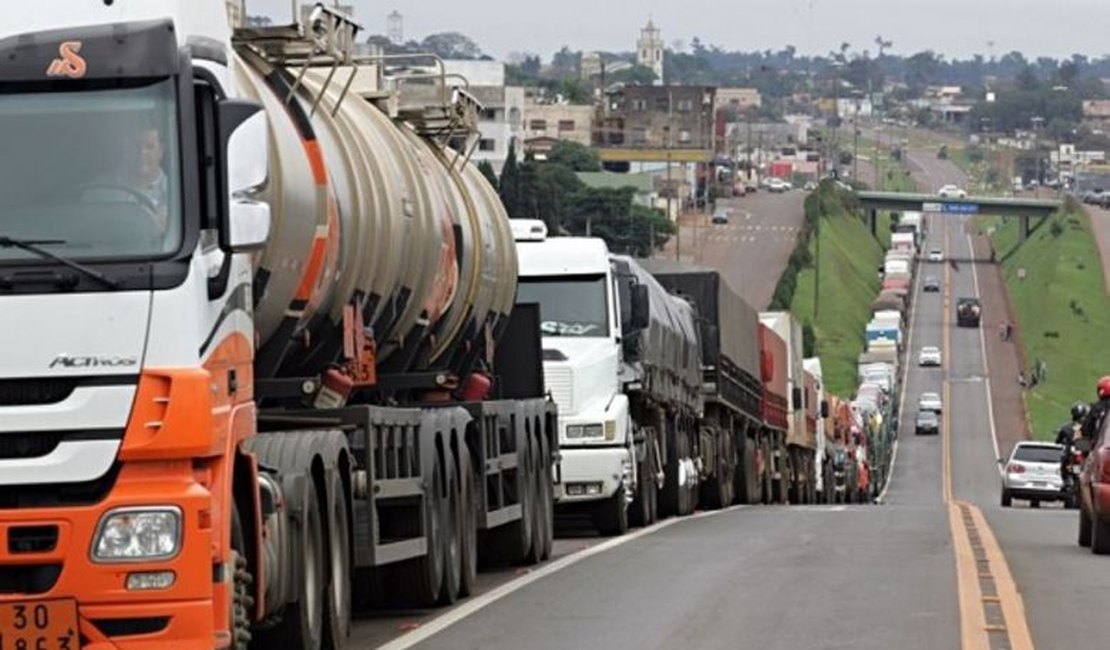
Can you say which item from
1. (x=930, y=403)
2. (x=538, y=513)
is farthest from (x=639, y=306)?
(x=930, y=403)

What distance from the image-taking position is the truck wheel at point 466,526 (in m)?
20.3

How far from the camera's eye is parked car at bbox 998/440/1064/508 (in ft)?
192

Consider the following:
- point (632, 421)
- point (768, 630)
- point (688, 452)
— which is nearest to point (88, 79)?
point (768, 630)

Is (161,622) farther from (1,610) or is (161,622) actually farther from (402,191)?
(402,191)

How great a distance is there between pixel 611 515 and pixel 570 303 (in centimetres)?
226

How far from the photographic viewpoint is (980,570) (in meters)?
22.4

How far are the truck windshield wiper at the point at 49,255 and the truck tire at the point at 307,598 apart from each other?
299 cm

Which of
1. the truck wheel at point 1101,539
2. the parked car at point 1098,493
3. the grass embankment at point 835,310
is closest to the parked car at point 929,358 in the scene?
the grass embankment at point 835,310

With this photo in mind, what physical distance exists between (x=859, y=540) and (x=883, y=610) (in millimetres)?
8691

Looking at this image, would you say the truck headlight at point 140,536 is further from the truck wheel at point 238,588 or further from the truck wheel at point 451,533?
the truck wheel at point 451,533

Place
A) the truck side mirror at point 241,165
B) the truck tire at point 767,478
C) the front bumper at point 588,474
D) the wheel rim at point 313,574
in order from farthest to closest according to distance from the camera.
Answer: the truck tire at point 767,478, the front bumper at point 588,474, the wheel rim at point 313,574, the truck side mirror at point 241,165

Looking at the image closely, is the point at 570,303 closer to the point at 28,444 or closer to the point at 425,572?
the point at 425,572

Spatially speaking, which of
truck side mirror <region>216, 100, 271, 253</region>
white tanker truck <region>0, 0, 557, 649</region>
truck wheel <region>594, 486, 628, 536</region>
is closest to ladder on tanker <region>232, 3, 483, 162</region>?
white tanker truck <region>0, 0, 557, 649</region>

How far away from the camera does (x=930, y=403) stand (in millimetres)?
132250
